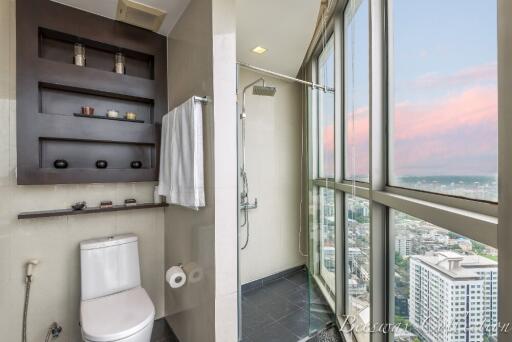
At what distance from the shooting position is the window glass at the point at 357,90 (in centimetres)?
141

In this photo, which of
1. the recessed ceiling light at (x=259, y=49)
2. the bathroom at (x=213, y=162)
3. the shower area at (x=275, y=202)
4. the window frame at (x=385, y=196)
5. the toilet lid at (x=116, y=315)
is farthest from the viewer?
the shower area at (x=275, y=202)

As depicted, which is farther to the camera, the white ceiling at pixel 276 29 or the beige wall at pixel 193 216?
the white ceiling at pixel 276 29

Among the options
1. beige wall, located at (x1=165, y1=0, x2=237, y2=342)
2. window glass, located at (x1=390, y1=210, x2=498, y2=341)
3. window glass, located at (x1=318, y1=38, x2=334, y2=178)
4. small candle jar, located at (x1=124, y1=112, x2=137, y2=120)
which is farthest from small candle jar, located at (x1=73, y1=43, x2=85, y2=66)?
window glass, located at (x1=390, y1=210, x2=498, y2=341)

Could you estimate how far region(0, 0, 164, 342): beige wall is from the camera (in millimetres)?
1624

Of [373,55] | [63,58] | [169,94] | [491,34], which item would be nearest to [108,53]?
[63,58]

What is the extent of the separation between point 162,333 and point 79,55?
2435mm

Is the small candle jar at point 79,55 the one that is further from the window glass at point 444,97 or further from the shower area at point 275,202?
the window glass at point 444,97

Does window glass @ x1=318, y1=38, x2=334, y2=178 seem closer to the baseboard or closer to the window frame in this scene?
the window frame

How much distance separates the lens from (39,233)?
1.75 m

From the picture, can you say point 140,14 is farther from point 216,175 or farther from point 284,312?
point 284,312

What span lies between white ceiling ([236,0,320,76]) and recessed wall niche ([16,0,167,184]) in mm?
819

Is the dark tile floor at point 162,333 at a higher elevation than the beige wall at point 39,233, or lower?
lower

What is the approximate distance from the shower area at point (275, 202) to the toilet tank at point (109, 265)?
96cm

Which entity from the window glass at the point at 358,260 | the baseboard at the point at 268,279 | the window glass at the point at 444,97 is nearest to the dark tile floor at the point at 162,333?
the baseboard at the point at 268,279
